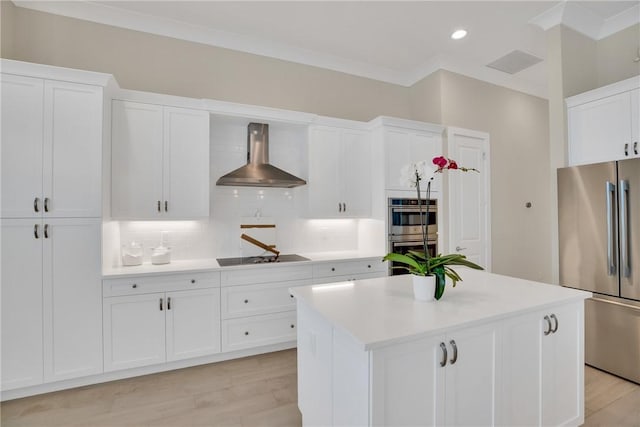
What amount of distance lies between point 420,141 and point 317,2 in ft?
6.24

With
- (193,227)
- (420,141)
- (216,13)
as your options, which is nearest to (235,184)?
(193,227)

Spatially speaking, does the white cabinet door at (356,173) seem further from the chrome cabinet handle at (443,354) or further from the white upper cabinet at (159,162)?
the chrome cabinet handle at (443,354)

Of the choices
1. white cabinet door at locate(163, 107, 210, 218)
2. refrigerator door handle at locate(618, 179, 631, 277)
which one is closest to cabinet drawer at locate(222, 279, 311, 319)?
Answer: white cabinet door at locate(163, 107, 210, 218)


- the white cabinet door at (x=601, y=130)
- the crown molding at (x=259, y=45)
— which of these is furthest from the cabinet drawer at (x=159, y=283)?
the white cabinet door at (x=601, y=130)

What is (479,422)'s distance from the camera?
1423mm

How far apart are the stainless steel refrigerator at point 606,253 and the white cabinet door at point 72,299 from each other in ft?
13.5

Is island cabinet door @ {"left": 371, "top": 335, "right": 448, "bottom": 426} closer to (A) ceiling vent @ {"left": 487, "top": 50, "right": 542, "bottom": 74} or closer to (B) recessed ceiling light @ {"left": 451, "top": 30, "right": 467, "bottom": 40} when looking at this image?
(B) recessed ceiling light @ {"left": 451, "top": 30, "right": 467, "bottom": 40}

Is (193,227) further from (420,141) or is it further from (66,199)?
(420,141)

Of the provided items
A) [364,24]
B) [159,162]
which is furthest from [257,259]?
[364,24]

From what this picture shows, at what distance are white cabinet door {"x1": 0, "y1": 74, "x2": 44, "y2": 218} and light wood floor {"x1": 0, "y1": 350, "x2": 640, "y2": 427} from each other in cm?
140

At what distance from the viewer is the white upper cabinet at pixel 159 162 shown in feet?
8.83

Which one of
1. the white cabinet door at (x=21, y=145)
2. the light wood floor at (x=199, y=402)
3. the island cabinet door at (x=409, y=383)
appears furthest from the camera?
the white cabinet door at (x=21, y=145)

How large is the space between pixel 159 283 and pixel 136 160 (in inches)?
44.1

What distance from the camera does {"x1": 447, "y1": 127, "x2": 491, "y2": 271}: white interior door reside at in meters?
3.85
